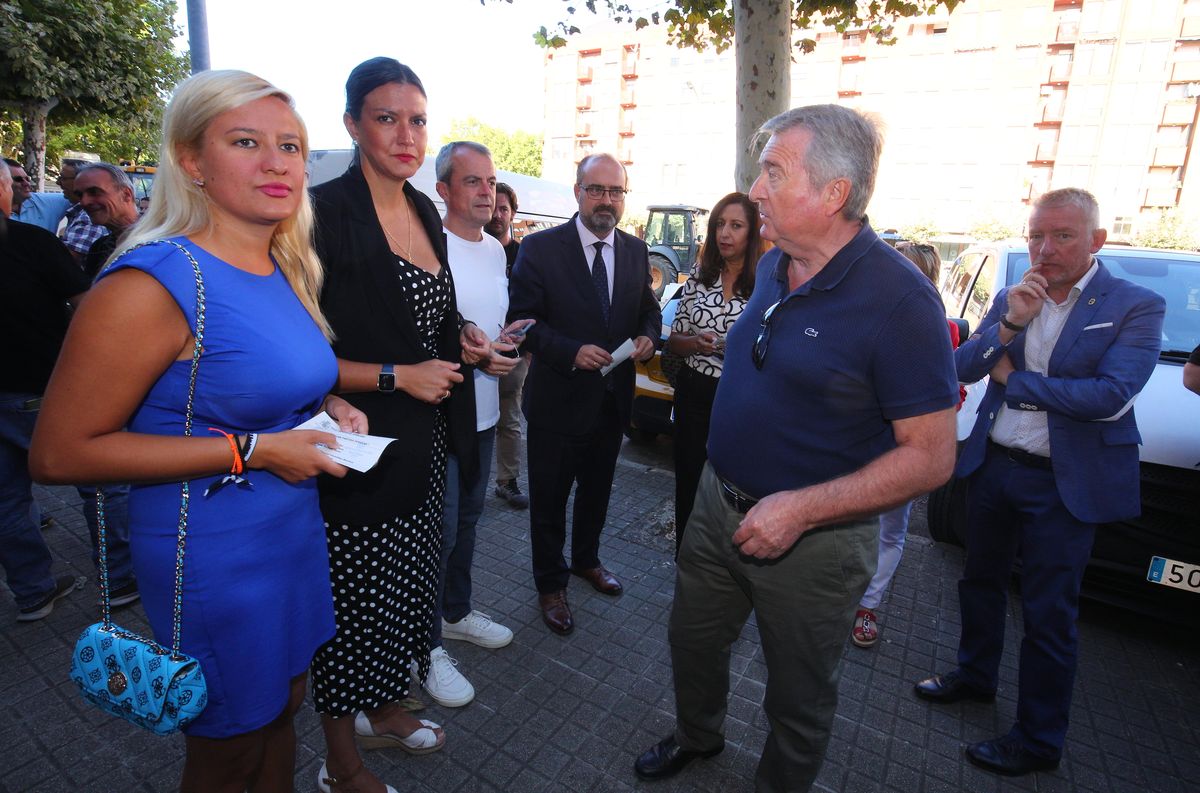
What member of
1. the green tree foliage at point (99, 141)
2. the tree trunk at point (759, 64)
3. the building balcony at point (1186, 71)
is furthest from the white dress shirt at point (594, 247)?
the building balcony at point (1186, 71)

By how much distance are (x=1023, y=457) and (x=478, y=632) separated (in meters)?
2.60

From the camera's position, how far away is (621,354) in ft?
10.2

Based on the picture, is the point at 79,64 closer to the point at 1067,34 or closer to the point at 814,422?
the point at 814,422

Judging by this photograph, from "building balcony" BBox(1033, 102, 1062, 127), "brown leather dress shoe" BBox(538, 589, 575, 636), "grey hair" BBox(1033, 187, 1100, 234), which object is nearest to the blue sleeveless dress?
"brown leather dress shoe" BBox(538, 589, 575, 636)

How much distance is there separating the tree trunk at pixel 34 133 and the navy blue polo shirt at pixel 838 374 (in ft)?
49.9

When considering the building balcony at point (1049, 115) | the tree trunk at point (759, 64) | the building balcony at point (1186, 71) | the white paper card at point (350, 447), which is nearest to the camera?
the white paper card at point (350, 447)

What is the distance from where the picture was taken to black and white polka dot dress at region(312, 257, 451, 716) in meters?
1.99

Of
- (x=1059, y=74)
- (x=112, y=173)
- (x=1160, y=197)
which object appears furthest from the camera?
(x=1059, y=74)

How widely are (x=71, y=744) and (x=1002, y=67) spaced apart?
151 ft

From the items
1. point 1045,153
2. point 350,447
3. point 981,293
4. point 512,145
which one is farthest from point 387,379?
point 512,145

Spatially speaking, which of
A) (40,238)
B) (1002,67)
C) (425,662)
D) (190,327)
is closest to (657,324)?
(425,662)

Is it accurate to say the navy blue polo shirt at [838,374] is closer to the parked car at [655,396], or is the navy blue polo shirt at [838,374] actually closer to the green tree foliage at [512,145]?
the parked car at [655,396]

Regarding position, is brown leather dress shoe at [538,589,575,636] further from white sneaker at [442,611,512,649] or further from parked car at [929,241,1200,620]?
parked car at [929,241,1200,620]

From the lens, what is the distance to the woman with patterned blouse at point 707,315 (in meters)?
3.30
